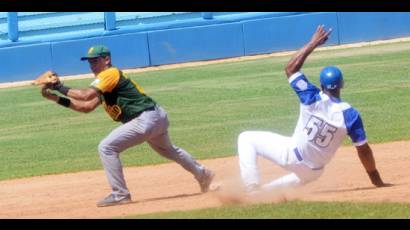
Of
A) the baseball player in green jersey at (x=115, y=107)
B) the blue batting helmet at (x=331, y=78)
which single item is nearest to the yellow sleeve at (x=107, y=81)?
the baseball player in green jersey at (x=115, y=107)

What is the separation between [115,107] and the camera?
31.8 feet

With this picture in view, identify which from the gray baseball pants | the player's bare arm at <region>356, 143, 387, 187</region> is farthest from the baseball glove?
the player's bare arm at <region>356, 143, 387, 187</region>

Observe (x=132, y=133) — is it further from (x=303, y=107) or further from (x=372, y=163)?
(x=372, y=163)

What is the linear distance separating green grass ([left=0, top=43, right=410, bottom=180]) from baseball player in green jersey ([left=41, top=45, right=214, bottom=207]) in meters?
3.34

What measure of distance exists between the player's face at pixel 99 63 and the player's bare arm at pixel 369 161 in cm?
265

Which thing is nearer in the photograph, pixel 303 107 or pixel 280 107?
pixel 303 107

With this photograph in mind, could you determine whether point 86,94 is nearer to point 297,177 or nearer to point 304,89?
point 304,89

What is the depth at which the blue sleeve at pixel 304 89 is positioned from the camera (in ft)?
29.5

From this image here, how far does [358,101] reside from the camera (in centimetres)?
1731

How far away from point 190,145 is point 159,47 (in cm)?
1345

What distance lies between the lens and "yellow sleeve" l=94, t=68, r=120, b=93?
9.48 m

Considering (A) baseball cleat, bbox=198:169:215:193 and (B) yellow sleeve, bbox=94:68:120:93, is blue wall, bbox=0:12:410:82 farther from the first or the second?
(B) yellow sleeve, bbox=94:68:120:93
